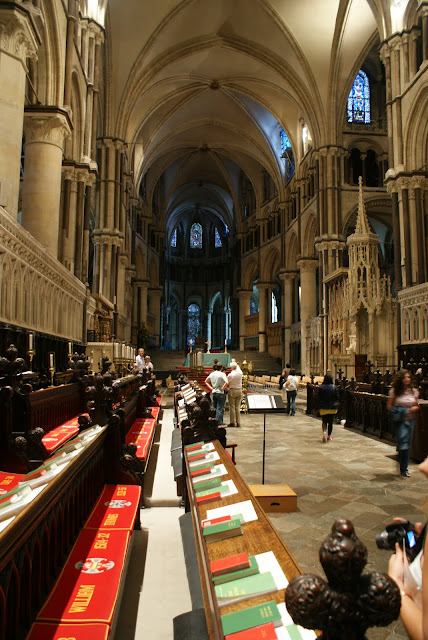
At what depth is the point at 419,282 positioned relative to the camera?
14.3 metres

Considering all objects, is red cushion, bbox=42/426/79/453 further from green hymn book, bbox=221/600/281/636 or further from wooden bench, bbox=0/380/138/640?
green hymn book, bbox=221/600/281/636

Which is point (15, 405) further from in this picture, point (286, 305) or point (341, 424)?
point (286, 305)

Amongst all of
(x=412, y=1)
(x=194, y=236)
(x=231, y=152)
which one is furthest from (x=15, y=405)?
(x=194, y=236)

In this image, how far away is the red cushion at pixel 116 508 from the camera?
2590mm

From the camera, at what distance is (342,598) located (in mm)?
860

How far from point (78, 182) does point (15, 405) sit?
999 cm

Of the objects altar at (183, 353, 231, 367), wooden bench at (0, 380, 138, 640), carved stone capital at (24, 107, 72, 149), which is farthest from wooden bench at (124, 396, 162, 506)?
altar at (183, 353, 231, 367)

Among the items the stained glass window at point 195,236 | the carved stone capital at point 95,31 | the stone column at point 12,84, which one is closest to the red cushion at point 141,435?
the stone column at point 12,84

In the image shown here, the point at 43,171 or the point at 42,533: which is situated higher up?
the point at 43,171

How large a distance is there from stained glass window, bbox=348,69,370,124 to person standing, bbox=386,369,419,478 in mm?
20350

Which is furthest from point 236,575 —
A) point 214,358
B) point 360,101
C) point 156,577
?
point 360,101

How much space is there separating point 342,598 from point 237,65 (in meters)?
27.0

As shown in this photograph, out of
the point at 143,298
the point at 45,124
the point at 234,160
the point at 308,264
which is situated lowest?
the point at 143,298

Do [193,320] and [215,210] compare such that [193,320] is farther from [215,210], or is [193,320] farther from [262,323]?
[262,323]
